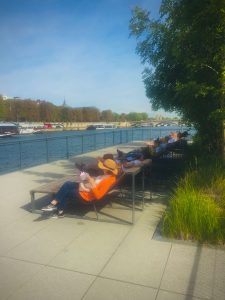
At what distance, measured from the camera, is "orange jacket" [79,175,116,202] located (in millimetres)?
4551

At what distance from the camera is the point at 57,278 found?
322cm

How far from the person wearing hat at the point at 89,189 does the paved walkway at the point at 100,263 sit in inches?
11.0

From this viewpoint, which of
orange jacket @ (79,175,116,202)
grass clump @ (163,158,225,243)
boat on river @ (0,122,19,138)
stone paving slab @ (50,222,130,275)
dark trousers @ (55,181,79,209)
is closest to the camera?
stone paving slab @ (50,222,130,275)

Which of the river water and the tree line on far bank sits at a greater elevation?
the tree line on far bank

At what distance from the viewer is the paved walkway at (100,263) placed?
2973mm

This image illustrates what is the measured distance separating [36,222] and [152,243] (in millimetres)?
1949

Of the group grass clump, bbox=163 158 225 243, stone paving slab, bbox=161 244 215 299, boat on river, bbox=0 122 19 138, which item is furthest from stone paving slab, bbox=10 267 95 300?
boat on river, bbox=0 122 19 138

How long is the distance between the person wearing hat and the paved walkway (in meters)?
0.28

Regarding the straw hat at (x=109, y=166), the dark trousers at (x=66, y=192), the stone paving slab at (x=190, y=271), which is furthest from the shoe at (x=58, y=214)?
the stone paving slab at (x=190, y=271)

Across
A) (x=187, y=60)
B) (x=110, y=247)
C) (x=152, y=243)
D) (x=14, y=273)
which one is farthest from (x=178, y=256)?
(x=187, y=60)

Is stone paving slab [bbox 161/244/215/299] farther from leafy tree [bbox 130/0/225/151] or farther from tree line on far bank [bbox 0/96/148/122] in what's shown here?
tree line on far bank [bbox 0/96/148/122]

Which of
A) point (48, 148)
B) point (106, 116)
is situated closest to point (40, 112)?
point (106, 116)

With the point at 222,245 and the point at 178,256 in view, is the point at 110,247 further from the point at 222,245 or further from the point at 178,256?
the point at 222,245

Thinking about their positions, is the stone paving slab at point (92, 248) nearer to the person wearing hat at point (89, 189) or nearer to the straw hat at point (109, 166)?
the person wearing hat at point (89, 189)
